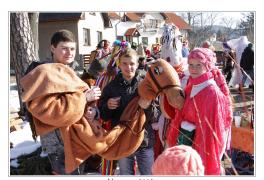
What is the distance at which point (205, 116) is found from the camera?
6.78ft

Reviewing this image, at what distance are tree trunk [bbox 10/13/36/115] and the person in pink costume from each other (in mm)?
2638

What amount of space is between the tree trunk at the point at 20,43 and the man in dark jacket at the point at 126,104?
2.01 m

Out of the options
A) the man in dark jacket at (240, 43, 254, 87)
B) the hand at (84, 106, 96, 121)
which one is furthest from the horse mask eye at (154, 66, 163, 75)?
the man in dark jacket at (240, 43, 254, 87)

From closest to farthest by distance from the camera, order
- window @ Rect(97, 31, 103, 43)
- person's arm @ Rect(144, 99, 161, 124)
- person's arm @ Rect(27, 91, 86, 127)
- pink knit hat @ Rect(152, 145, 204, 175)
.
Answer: pink knit hat @ Rect(152, 145, 204, 175), person's arm @ Rect(27, 91, 86, 127), person's arm @ Rect(144, 99, 161, 124), window @ Rect(97, 31, 103, 43)

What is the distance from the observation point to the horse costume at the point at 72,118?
2.02m

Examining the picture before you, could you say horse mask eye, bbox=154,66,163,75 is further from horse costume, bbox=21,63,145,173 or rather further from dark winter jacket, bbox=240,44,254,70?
dark winter jacket, bbox=240,44,254,70

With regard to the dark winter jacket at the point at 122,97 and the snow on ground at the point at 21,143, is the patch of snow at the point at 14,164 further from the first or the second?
the dark winter jacket at the point at 122,97

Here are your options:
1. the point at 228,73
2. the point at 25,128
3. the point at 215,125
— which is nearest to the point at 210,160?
the point at 215,125

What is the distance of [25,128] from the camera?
465cm

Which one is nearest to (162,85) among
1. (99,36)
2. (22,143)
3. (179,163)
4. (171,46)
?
(179,163)

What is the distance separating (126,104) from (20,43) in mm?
2420

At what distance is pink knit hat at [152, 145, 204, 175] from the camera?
144 centimetres

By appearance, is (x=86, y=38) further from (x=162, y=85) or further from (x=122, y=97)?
(x=162, y=85)
